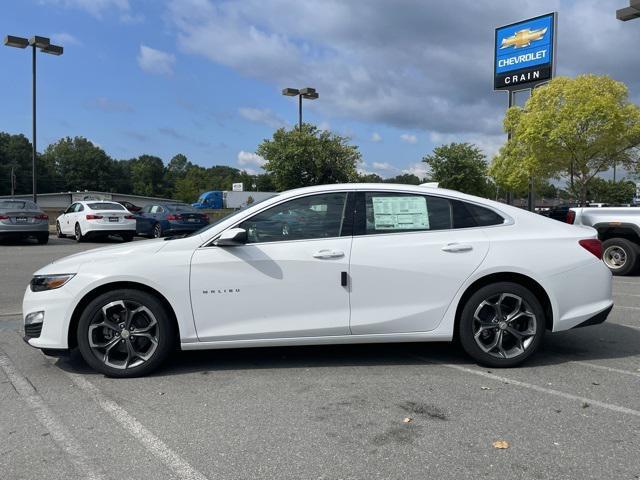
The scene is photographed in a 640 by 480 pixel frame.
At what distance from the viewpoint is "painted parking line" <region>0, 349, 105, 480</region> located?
305 cm

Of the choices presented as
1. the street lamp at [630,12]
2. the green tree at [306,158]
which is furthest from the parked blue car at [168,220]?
the street lamp at [630,12]

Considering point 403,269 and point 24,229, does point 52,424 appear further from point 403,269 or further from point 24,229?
point 24,229

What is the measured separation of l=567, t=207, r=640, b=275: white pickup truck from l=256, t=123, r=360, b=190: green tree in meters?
21.0

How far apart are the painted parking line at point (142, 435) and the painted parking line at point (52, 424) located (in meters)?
0.31

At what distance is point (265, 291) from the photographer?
447cm

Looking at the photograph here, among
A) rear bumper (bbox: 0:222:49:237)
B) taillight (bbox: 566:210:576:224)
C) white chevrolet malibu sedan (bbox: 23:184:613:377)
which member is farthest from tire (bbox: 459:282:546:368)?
rear bumper (bbox: 0:222:49:237)

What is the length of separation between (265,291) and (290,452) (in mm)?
1523

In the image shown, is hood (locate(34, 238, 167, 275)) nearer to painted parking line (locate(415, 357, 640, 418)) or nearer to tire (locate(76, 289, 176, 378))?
tire (locate(76, 289, 176, 378))

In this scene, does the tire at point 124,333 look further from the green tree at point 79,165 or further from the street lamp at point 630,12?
the green tree at point 79,165

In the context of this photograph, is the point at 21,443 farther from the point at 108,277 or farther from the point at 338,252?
the point at 338,252

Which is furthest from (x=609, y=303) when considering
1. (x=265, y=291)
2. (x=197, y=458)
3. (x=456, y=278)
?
(x=197, y=458)

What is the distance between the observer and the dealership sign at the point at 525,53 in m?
26.8

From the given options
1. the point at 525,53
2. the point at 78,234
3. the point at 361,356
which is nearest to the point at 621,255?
the point at 361,356

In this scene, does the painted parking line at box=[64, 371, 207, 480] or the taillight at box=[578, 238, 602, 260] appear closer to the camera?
the painted parking line at box=[64, 371, 207, 480]
